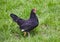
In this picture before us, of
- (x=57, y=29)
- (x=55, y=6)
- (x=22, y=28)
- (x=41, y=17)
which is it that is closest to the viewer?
(x=22, y=28)

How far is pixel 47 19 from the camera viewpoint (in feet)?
18.5

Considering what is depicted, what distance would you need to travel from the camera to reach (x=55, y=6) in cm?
624

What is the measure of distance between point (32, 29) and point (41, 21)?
0.66 metres

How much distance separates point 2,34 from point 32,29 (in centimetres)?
60

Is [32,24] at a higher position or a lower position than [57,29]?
higher

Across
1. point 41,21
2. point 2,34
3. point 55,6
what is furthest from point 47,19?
point 2,34

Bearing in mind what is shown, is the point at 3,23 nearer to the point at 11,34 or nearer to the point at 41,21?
the point at 11,34

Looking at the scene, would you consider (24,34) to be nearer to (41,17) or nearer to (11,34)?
(11,34)

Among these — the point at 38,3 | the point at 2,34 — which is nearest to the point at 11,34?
the point at 2,34

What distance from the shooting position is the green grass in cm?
495

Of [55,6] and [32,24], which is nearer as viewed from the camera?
[32,24]

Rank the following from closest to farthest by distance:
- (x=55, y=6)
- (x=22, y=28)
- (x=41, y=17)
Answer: (x=22, y=28)
(x=41, y=17)
(x=55, y=6)

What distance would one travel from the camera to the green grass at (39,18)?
4949mm

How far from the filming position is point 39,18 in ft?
19.0
